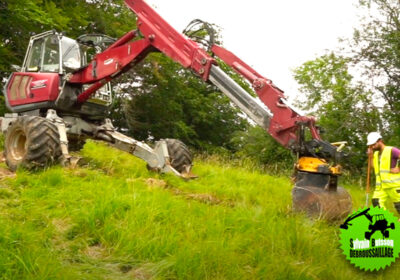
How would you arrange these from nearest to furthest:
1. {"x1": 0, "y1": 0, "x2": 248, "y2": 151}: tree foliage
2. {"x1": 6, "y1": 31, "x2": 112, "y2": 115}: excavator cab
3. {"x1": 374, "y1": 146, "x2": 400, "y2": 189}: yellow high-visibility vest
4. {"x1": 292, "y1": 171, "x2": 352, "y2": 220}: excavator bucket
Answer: {"x1": 292, "y1": 171, "x2": 352, "y2": 220}: excavator bucket → {"x1": 374, "y1": 146, "x2": 400, "y2": 189}: yellow high-visibility vest → {"x1": 6, "y1": 31, "x2": 112, "y2": 115}: excavator cab → {"x1": 0, "y1": 0, "x2": 248, "y2": 151}: tree foliage

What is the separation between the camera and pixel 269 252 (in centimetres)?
358

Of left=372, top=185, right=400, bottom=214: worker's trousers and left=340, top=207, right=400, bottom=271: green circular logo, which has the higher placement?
left=372, top=185, right=400, bottom=214: worker's trousers

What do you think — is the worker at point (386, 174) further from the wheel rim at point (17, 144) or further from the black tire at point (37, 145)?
the wheel rim at point (17, 144)

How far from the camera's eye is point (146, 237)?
140 inches

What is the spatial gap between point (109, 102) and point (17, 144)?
6.89 feet

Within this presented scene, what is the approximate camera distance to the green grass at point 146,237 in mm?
3092

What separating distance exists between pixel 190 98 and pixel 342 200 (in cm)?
2096

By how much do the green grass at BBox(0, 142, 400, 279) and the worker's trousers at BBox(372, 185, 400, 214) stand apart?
1.74 metres

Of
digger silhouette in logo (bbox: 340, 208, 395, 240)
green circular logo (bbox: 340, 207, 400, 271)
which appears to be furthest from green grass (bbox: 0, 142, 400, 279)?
digger silhouette in logo (bbox: 340, 208, 395, 240)

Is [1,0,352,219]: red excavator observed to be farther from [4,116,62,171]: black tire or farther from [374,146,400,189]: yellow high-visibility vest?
[374,146,400,189]: yellow high-visibility vest

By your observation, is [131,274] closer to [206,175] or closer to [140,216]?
[140,216]

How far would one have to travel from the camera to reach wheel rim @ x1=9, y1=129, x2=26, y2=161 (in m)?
6.95

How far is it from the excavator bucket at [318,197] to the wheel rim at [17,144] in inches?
188

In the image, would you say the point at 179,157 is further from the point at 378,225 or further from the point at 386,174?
the point at 378,225
